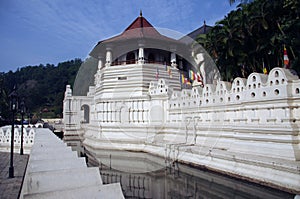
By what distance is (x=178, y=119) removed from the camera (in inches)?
593

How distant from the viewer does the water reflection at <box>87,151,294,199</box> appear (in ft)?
25.9

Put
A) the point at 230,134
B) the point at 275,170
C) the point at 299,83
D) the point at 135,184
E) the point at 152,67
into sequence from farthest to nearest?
the point at 152,67 → the point at 230,134 → the point at 135,184 → the point at 299,83 → the point at 275,170

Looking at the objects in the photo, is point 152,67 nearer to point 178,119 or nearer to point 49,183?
point 178,119


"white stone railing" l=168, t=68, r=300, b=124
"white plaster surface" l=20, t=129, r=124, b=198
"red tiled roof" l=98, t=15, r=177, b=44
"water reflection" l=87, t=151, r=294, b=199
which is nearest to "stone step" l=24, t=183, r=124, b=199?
"white plaster surface" l=20, t=129, r=124, b=198

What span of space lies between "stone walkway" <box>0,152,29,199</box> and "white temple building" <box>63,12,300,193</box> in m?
4.73

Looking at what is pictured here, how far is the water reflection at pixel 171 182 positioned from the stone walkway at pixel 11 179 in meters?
3.39

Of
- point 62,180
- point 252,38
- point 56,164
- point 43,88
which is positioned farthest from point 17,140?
point 43,88

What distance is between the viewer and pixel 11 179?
29.3 feet

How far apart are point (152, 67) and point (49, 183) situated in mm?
18096

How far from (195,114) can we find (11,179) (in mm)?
9273

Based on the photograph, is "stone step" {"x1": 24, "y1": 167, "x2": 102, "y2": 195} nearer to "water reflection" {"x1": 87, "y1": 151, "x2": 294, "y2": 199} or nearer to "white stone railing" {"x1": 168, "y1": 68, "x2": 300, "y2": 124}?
"water reflection" {"x1": 87, "y1": 151, "x2": 294, "y2": 199}

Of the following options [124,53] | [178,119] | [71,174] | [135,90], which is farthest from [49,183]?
[124,53]

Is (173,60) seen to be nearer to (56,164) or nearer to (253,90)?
(253,90)

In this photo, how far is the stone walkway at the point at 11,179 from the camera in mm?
7245
